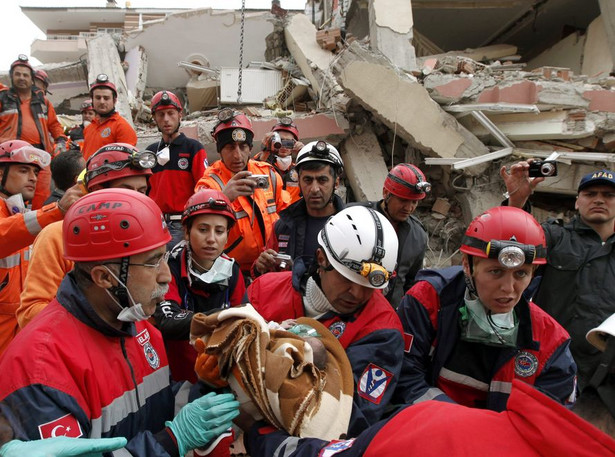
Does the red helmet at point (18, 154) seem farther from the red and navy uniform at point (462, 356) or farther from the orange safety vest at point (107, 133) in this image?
the red and navy uniform at point (462, 356)

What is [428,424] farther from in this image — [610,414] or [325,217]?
[325,217]

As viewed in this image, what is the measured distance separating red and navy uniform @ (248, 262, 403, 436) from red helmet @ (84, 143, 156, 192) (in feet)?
4.36

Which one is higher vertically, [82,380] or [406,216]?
[406,216]

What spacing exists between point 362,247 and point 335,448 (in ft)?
3.44

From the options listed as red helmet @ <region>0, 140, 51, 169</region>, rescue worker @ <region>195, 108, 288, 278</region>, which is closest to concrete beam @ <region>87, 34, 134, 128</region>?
rescue worker @ <region>195, 108, 288, 278</region>

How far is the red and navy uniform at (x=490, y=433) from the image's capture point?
968 millimetres

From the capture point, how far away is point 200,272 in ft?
9.50

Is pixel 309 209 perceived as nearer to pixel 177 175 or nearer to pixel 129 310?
pixel 177 175

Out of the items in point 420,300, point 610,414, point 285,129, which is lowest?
point 420,300

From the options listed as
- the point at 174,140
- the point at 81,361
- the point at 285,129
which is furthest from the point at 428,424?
the point at 285,129

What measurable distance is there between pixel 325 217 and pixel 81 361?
2451mm

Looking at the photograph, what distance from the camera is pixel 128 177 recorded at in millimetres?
3062

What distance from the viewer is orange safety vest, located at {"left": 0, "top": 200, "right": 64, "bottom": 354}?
9.30ft

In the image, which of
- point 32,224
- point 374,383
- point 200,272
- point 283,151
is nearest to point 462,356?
point 374,383
